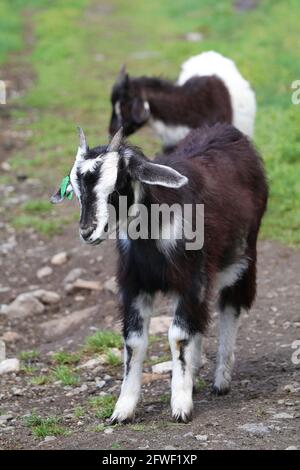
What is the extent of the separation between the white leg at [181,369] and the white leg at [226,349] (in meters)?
0.59

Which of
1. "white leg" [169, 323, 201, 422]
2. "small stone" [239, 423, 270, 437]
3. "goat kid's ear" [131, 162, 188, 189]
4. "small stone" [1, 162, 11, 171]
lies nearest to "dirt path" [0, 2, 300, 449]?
"small stone" [239, 423, 270, 437]

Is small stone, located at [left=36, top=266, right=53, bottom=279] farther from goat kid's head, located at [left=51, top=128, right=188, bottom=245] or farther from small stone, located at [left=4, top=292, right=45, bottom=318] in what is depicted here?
goat kid's head, located at [left=51, top=128, right=188, bottom=245]

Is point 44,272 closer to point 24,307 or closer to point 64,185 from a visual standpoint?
point 24,307

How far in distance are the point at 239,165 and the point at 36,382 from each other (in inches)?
74.0

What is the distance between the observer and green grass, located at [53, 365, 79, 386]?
6246mm

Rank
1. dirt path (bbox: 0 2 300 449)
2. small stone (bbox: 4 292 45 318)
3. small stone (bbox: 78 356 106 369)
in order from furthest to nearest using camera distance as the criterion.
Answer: small stone (bbox: 4 292 45 318), small stone (bbox: 78 356 106 369), dirt path (bbox: 0 2 300 449)

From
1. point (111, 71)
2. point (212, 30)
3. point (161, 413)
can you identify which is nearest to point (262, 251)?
point (161, 413)

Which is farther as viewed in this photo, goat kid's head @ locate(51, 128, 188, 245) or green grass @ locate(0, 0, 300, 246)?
green grass @ locate(0, 0, 300, 246)

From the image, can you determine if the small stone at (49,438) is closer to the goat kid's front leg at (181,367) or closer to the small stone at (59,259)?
the goat kid's front leg at (181,367)

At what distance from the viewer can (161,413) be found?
17.7ft

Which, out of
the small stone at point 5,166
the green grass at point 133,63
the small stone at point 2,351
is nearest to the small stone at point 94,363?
the small stone at point 2,351

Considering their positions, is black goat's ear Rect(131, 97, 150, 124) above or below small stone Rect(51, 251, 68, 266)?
above

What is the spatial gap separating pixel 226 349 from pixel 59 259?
10.8ft

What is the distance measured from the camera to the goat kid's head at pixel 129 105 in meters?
9.72
